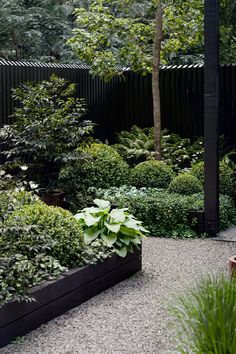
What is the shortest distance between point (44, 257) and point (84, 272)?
0.38 meters

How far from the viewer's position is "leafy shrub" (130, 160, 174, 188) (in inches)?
358

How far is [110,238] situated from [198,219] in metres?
2.39

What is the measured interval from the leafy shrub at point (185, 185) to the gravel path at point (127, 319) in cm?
201

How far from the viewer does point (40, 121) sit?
8.68 m

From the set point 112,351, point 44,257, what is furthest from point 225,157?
point 112,351

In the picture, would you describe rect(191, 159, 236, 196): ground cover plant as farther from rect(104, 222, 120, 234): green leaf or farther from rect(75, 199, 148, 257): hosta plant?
rect(104, 222, 120, 234): green leaf

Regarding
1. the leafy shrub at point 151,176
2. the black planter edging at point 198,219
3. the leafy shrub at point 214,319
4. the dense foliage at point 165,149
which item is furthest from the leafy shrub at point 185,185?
the leafy shrub at point 214,319

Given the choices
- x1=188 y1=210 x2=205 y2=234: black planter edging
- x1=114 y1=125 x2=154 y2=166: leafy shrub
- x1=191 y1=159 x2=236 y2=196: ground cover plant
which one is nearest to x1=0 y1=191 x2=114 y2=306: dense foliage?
x1=188 y1=210 x2=205 y2=234: black planter edging

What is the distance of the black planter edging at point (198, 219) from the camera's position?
7863 millimetres

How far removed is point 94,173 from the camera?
29.4ft

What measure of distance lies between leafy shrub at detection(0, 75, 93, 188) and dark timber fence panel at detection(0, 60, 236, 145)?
0.68m

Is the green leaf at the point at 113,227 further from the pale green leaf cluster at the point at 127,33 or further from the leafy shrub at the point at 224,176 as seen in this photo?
the pale green leaf cluster at the point at 127,33

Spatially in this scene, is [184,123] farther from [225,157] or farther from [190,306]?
[190,306]

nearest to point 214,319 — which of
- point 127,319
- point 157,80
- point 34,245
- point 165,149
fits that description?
point 127,319
